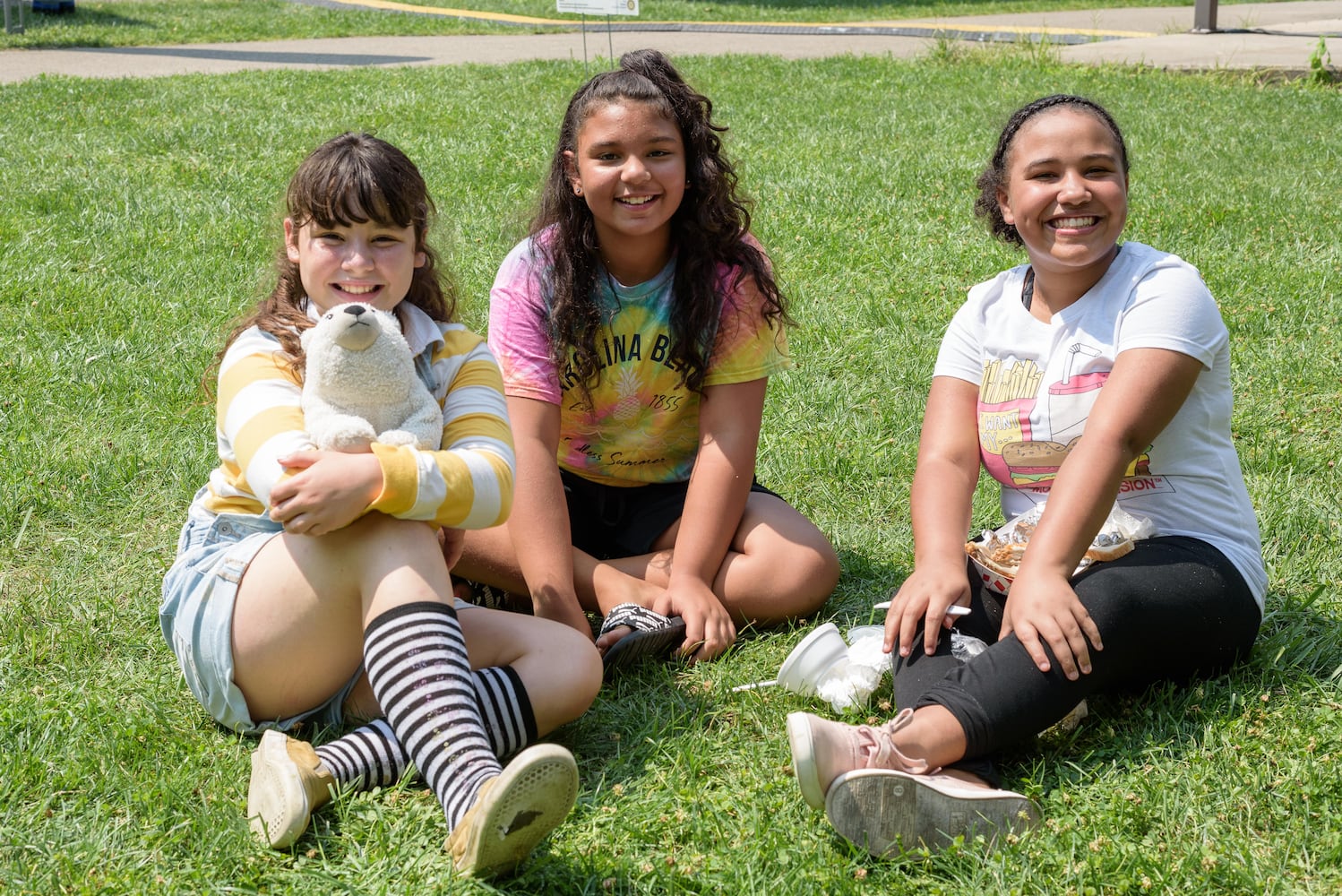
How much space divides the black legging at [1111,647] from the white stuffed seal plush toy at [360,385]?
96cm

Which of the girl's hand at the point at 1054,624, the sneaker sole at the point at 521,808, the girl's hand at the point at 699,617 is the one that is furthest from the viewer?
the girl's hand at the point at 699,617

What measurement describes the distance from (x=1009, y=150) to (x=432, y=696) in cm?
153

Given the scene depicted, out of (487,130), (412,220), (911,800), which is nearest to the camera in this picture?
(911,800)

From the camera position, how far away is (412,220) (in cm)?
236

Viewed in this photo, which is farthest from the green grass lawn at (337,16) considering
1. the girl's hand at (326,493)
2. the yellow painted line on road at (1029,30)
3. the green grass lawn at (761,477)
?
the girl's hand at (326,493)

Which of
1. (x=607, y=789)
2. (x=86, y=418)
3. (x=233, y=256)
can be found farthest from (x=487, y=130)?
(x=607, y=789)

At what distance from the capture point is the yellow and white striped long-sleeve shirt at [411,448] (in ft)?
6.84

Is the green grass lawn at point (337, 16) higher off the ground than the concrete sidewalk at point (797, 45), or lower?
higher

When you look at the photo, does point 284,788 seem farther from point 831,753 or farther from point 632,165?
point 632,165

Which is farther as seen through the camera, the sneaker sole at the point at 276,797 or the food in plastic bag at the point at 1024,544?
the food in plastic bag at the point at 1024,544

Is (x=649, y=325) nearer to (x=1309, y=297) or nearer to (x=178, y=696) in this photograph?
(x=178, y=696)

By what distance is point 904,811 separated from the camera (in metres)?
1.94

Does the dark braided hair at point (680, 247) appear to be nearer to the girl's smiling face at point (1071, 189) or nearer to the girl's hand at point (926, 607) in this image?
the girl's smiling face at point (1071, 189)

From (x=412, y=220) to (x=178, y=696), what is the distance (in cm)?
99
